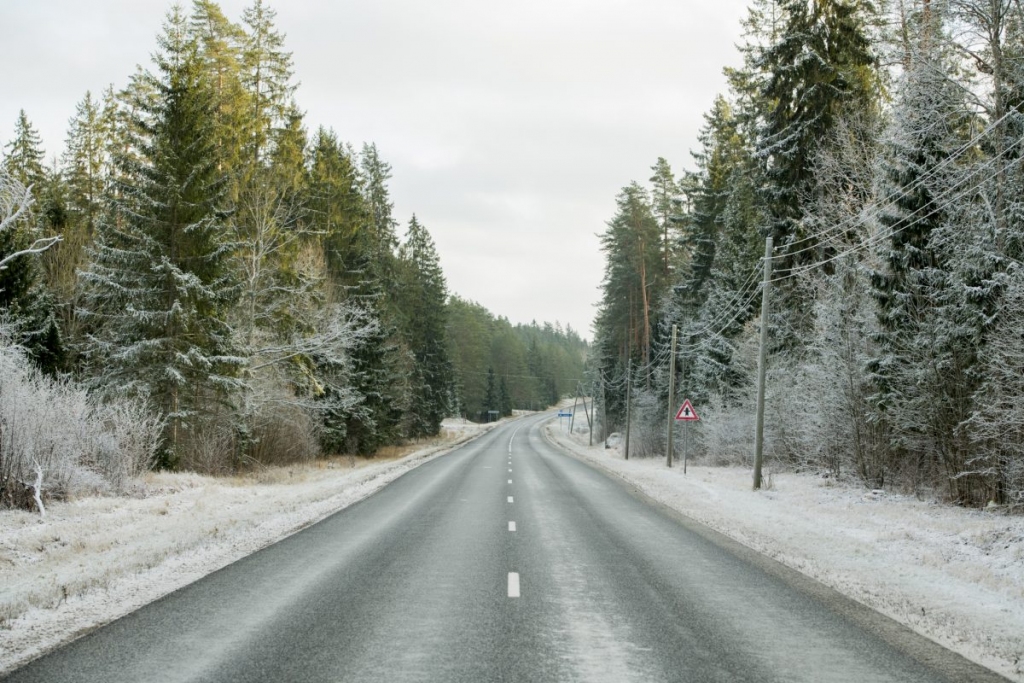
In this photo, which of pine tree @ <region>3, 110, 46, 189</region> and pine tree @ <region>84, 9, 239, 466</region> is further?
pine tree @ <region>3, 110, 46, 189</region>

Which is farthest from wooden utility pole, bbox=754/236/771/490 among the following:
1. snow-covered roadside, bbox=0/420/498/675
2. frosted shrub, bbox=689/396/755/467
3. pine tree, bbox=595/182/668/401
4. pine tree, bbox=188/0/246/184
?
pine tree, bbox=595/182/668/401

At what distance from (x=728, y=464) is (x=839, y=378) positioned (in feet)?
49.5

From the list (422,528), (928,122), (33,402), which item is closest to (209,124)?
(33,402)

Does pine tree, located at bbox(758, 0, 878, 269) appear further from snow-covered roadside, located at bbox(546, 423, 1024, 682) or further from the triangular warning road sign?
snow-covered roadside, located at bbox(546, 423, 1024, 682)

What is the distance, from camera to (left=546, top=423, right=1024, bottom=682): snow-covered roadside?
7.81 m

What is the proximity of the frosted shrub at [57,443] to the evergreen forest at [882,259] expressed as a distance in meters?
18.4

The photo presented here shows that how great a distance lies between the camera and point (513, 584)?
9.32 meters

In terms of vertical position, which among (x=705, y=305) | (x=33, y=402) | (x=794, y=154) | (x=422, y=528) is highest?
(x=794, y=154)

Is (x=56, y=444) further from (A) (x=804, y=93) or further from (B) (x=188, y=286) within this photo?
(A) (x=804, y=93)

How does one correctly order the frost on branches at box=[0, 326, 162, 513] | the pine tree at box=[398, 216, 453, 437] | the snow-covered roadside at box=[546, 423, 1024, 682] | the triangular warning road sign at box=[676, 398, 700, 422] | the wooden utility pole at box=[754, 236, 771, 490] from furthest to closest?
the pine tree at box=[398, 216, 453, 437]
the triangular warning road sign at box=[676, 398, 700, 422]
the wooden utility pole at box=[754, 236, 771, 490]
the frost on branches at box=[0, 326, 162, 513]
the snow-covered roadside at box=[546, 423, 1024, 682]

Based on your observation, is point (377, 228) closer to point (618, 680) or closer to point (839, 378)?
point (839, 378)

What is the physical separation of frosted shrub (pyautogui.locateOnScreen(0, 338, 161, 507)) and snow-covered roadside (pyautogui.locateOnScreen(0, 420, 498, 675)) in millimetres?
636

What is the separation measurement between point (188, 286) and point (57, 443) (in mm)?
8657

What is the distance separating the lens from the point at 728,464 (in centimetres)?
3825
